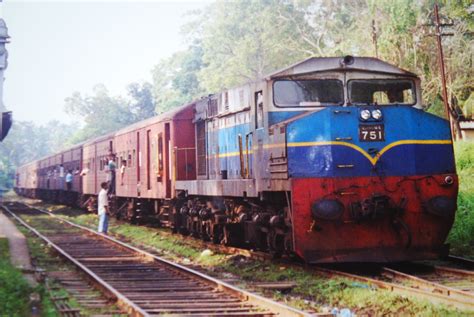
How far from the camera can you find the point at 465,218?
584 inches

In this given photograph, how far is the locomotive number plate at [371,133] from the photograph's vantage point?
9.46m

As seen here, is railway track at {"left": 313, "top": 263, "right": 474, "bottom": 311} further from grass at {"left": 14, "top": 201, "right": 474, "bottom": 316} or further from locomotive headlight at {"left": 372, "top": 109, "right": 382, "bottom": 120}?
locomotive headlight at {"left": 372, "top": 109, "right": 382, "bottom": 120}

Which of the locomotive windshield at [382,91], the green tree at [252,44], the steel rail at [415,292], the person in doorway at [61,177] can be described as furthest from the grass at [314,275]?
the green tree at [252,44]

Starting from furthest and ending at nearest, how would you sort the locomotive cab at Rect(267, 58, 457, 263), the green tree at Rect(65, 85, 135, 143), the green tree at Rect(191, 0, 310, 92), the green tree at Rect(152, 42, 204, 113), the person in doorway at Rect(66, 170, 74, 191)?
1. the green tree at Rect(65, 85, 135, 143)
2. the green tree at Rect(152, 42, 204, 113)
3. the green tree at Rect(191, 0, 310, 92)
4. the person in doorway at Rect(66, 170, 74, 191)
5. the locomotive cab at Rect(267, 58, 457, 263)

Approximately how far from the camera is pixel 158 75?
71688 millimetres

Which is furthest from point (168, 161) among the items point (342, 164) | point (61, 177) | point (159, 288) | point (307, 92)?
point (61, 177)

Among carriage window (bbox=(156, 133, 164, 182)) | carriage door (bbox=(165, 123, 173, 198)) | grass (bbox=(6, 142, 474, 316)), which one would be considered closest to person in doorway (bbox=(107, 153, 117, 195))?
grass (bbox=(6, 142, 474, 316))

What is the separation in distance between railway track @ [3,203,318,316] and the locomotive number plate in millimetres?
2923

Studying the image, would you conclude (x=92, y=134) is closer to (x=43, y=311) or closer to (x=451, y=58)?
(x=451, y=58)

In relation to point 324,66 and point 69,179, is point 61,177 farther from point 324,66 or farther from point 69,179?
point 324,66

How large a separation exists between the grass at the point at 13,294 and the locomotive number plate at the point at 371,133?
5030 mm

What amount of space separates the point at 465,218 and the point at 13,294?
10.5 meters

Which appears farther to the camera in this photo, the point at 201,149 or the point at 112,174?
the point at 112,174

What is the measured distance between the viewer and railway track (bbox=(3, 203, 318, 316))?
7.41 meters
